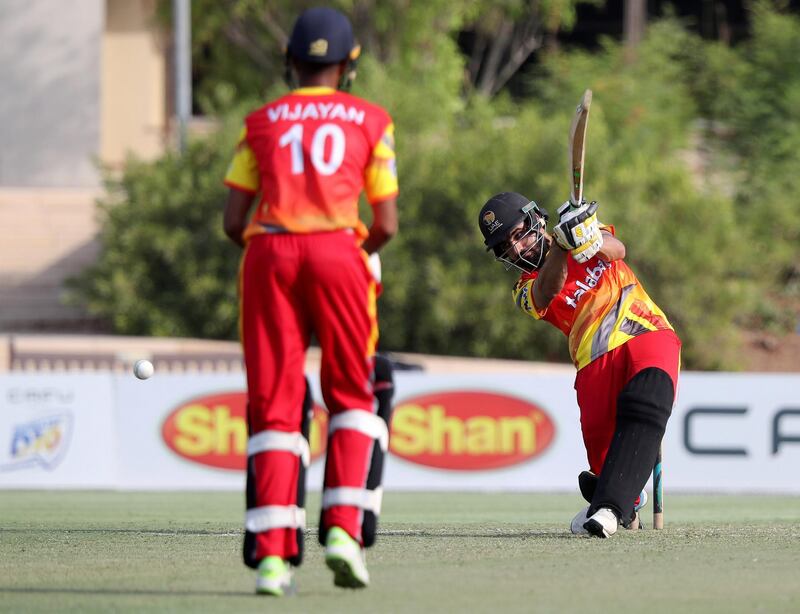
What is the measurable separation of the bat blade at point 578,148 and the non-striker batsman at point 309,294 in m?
1.83

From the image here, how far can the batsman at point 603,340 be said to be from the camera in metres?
7.43

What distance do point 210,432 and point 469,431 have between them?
250 centimetres

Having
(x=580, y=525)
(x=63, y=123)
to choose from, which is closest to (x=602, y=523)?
(x=580, y=525)

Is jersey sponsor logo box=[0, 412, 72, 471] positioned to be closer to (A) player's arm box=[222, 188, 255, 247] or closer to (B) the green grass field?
(B) the green grass field

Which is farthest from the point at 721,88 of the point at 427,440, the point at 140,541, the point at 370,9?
the point at 140,541

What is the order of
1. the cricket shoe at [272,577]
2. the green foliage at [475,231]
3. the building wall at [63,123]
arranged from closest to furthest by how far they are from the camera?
1. the cricket shoe at [272,577]
2. the green foliage at [475,231]
3. the building wall at [63,123]

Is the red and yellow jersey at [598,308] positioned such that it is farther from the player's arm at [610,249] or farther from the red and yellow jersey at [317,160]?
the red and yellow jersey at [317,160]

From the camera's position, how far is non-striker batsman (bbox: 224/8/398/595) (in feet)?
17.9

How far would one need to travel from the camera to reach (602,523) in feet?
24.0

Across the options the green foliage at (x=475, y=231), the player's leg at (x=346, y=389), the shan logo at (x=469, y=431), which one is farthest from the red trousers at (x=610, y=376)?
the green foliage at (x=475, y=231)

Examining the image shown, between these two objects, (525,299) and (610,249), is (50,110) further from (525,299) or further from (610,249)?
(610,249)

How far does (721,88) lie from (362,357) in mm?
26134

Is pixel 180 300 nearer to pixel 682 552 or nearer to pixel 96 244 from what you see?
pixel 96 244

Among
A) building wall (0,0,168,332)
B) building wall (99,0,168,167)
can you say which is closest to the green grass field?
building wall (0,0,168,332)
